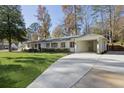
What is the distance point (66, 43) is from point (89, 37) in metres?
3.92

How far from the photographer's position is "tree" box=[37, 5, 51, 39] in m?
36.7

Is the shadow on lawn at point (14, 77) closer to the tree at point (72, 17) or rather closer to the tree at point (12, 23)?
the tree at point (12, 23)

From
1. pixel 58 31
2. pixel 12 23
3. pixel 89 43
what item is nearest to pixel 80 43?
pixel 89 43

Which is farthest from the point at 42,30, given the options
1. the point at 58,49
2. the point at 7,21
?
the point at 58,49

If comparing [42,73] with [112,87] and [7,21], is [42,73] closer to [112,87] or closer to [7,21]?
[112,87]

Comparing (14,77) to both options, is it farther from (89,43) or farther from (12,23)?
(12,23)

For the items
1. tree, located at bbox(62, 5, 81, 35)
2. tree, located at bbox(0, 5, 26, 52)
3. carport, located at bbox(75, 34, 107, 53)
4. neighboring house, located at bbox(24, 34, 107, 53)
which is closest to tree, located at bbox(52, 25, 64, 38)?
tree, located at bbox(62, 5, 81, 35)

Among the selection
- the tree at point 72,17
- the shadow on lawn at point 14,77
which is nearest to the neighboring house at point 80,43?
the tree at point 72,17

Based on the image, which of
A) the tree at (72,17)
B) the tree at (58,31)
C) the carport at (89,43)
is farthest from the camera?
the tree at (58,31)

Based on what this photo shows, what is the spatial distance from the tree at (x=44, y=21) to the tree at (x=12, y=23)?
14.0 ft

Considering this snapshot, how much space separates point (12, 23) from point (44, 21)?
728 cm

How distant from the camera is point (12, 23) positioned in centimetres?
3303

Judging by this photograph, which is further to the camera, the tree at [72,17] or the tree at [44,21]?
the tree at [44,21]

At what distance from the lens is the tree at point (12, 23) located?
32406mm
